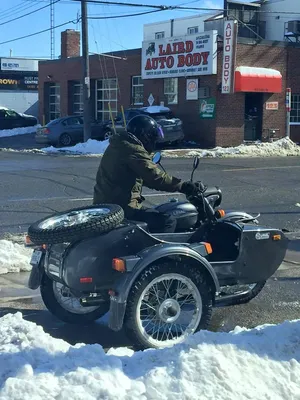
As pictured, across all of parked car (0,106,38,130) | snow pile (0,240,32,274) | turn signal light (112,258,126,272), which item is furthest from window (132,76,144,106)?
turn signal light (112,258,126,272)

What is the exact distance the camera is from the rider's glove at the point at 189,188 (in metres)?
5.78

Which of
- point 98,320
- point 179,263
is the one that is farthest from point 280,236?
point 98,320

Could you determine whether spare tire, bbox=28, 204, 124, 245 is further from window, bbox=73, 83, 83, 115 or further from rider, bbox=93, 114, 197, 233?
window, bbox=73, 83, 83, 115

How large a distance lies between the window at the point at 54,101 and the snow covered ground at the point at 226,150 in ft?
41.8

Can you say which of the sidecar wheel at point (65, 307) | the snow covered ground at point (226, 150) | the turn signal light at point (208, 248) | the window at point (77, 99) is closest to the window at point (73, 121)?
the snow covered ground at point (226, 150)

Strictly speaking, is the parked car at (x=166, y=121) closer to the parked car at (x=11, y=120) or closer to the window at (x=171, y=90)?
the window at (x=171, y=90)

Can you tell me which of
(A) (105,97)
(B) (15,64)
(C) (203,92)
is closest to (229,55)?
(C) (203,92)

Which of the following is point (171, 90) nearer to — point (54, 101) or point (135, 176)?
point (54, 101)

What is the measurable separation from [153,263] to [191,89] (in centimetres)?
2745

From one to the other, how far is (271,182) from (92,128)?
54.4 ft

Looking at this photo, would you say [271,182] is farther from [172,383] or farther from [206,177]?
[172,383]

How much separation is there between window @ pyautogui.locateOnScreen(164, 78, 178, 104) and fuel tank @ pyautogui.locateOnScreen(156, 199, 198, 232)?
1084 inches

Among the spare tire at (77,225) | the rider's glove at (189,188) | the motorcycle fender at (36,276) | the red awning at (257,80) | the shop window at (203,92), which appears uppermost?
the red awning at (257,80)

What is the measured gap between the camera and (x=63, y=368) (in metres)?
3.91
